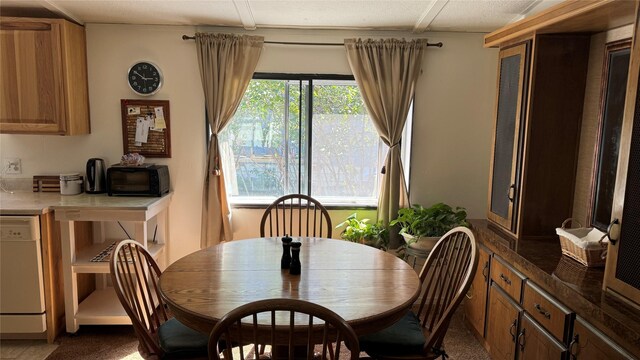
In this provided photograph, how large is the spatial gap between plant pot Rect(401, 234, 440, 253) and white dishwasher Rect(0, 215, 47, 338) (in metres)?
2.44

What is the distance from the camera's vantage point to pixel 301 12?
2.78 metres

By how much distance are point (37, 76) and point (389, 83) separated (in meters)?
2.49

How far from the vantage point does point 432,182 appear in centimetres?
343

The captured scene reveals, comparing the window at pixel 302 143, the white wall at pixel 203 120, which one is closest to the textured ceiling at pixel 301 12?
the white wall at pixel 203 120

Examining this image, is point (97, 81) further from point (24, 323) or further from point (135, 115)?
point (24, 323)

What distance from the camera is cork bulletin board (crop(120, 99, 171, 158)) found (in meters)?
3.24

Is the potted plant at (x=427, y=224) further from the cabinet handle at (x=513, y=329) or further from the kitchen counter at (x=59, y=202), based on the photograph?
the kitchen counter at (x=59, y=202)

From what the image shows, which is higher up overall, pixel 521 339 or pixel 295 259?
pixel 295 259

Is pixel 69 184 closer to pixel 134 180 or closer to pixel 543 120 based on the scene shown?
pixel 134 180

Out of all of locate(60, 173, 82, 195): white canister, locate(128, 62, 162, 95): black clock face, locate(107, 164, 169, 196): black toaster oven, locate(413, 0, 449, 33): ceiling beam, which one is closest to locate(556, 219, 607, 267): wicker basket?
locate(413, 0, 449, 33): ceiling beam

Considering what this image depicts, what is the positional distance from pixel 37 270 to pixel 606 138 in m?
3.41

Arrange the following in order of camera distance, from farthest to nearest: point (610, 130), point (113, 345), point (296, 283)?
1. point (113, 345)
2. point (610, 130)
3. point (296, 283)

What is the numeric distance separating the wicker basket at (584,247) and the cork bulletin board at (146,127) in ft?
9.03

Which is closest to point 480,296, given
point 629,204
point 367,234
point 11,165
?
point 367,234
